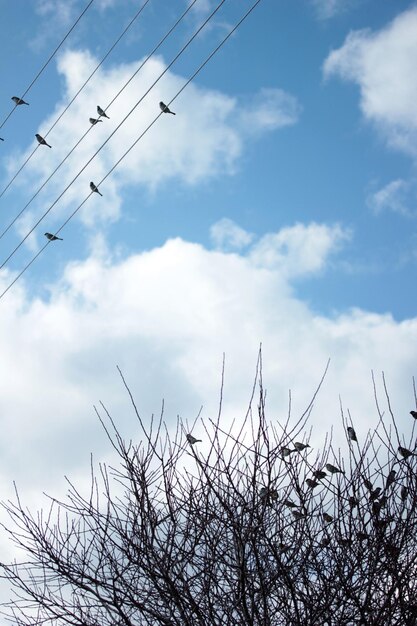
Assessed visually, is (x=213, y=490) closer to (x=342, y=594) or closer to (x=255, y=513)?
(x=255, y=513)

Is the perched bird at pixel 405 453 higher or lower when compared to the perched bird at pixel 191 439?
lower

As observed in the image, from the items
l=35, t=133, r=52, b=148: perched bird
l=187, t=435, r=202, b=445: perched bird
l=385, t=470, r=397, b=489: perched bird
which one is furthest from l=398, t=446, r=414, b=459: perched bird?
l=35, t=133, r=52, b=148: perched bird

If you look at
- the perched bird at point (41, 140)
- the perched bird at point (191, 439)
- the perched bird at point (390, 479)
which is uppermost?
the perched bird at point (41, 140)

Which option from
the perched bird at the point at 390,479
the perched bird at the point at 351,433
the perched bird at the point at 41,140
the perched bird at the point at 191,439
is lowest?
the perched bird at the point at 390,479

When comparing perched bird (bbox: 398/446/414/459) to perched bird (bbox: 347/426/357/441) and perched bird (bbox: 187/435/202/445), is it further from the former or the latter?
perched bird (bbox: 187/435/202/445)

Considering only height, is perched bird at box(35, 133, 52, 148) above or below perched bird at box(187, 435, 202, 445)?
above

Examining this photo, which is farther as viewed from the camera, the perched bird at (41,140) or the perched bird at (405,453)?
the perched bird at (41,140)

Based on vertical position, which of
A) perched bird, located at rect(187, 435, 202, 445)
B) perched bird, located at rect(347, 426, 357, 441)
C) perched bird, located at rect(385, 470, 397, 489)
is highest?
perched bird, located at rect(187, 435, 202, 445)

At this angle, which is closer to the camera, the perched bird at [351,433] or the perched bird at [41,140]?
the perched bird at [351,433]

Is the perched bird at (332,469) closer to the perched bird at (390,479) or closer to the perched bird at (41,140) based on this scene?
the perched bird at (390,479)

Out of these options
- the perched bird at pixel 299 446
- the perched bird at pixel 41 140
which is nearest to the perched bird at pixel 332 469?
Result: the perched bird at pixel 299 446

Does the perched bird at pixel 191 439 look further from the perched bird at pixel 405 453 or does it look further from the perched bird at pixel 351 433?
the perched bird at pixel 405 453

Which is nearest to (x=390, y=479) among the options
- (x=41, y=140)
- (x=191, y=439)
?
(x=191, y=439)

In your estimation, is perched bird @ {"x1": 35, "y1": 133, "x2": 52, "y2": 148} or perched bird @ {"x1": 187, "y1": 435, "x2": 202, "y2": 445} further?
perched bird @ {"x1": 35, "y1": 133, "x2": 52, "y2": 148}
